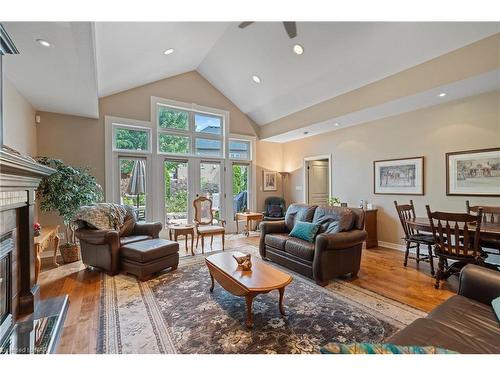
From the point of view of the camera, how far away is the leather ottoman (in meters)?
3.04

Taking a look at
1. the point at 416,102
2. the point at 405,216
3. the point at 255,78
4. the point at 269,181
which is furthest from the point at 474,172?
the point at 269,181

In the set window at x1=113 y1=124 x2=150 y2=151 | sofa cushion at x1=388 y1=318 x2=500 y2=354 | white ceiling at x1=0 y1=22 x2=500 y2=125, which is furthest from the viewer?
window at x1=113 y1=124 x2=150 y2=151

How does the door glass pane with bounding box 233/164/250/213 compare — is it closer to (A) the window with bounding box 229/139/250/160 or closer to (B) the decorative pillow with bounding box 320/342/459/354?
(A) the window with bounding box 229/139/250/160

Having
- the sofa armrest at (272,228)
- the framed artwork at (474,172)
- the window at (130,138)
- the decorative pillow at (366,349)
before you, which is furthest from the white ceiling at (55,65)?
the framed artwork at (474,172)

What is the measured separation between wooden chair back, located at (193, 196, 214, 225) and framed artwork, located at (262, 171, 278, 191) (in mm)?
2193

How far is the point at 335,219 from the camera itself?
3305 mm

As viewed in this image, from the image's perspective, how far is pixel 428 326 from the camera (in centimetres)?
135

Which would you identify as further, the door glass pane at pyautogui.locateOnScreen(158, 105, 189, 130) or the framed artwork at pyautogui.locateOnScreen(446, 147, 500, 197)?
the door glass pane at pyautogui.locateOnScreen(158, 105, 189, 130)

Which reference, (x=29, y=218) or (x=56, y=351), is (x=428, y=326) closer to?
(x=56, y=351)

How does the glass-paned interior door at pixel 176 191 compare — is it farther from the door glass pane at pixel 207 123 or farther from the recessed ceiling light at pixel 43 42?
the recessed ceiling light at pixel 43 42

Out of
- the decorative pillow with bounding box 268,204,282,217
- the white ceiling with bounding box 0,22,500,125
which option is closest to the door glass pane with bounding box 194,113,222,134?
the white ceiling with bounding box 0,22,500,125

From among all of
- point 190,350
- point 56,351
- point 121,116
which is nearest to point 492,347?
point 190,350

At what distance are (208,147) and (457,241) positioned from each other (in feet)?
16.5

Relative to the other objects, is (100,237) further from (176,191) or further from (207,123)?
(207,123)
